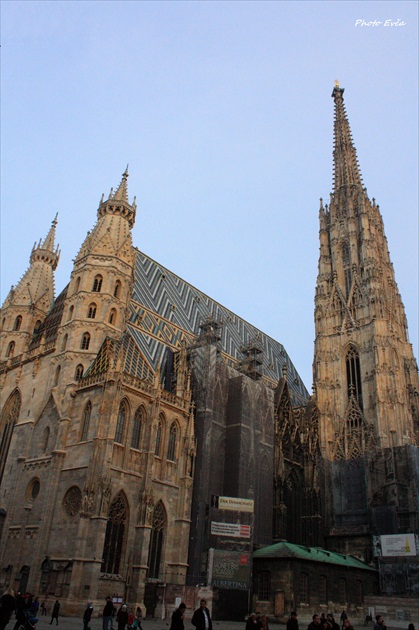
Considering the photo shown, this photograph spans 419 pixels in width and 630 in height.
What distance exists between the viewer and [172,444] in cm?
3556

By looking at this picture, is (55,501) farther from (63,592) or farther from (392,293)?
(392,293)

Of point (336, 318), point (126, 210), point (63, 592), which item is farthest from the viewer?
point (336, 318)

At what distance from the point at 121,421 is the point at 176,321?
16.3m

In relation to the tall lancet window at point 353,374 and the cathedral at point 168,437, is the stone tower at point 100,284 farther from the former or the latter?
the tall lancet window at point 353,374

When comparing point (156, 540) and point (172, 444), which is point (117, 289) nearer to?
point (172, 444)

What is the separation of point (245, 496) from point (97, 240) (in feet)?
70.4

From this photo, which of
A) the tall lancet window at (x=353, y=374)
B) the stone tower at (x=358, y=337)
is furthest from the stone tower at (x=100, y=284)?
the tall lancet window at (x=353, y=374)

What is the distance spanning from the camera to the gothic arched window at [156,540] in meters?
31.7

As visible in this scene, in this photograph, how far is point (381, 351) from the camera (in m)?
54.0

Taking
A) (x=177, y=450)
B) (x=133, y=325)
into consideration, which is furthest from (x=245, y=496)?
(x=133, y=325)

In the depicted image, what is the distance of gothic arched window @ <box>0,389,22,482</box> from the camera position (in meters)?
38.1

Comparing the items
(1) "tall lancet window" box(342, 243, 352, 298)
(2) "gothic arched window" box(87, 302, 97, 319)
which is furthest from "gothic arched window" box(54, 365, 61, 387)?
(1) "tall lancet window" box(342, 243, 352, 298)

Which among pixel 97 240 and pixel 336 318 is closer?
pixel 97 240

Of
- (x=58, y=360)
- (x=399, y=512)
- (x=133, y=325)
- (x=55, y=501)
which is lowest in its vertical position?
(x=55, y=501)
